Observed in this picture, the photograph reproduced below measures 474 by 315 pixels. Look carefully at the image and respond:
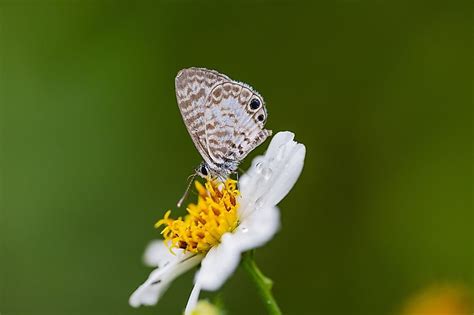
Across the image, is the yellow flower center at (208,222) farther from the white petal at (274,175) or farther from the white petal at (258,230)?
the white petal at (258,230)

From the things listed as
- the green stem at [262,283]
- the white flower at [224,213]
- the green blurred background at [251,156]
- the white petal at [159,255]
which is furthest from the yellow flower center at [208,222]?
the green blurred background at [251,156]

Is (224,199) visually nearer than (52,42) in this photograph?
Yes

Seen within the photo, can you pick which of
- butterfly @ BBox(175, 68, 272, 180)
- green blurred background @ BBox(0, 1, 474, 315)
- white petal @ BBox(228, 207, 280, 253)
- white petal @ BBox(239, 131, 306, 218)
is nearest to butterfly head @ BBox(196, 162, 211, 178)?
butterfly @ BBox(175, 68, 272, 180)

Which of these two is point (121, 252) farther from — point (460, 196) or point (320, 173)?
point (460, 196)

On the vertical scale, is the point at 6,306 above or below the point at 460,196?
above

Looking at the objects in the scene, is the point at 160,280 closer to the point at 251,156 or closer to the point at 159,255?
the point at 159,255

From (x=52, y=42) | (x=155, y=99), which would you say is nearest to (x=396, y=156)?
(x=155, y=99)

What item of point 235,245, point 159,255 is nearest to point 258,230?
point 235,245
